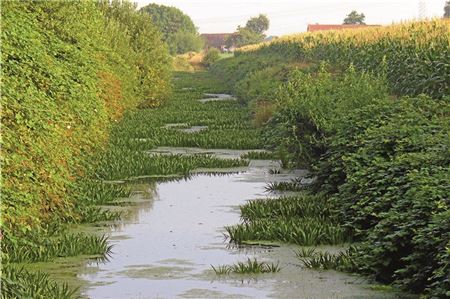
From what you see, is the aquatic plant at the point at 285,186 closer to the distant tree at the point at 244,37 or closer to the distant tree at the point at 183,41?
the distant tree at the point at 244,37

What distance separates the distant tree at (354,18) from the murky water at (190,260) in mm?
141442

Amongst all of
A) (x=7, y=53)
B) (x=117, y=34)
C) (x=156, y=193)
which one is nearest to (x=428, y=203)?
(x=7, y=53)

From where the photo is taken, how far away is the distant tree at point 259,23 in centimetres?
18838

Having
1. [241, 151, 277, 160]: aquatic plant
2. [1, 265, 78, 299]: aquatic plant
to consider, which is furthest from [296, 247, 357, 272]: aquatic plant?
→ [241, 151, 277, 160]: aquatic plant

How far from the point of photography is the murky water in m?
8.32

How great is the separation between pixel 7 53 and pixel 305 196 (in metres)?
5.51

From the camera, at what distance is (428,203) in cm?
829

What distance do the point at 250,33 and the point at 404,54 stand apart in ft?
476

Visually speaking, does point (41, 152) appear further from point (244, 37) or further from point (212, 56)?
point (244, 37)

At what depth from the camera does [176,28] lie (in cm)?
17788

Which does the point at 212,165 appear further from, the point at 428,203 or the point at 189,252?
the point at 428,203

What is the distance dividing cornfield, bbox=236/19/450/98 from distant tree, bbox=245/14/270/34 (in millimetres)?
151525

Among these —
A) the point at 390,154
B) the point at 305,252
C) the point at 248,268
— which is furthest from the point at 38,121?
the point at 390,154

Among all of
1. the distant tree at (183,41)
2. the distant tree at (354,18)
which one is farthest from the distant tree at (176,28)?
the distant tree at (354,18)
